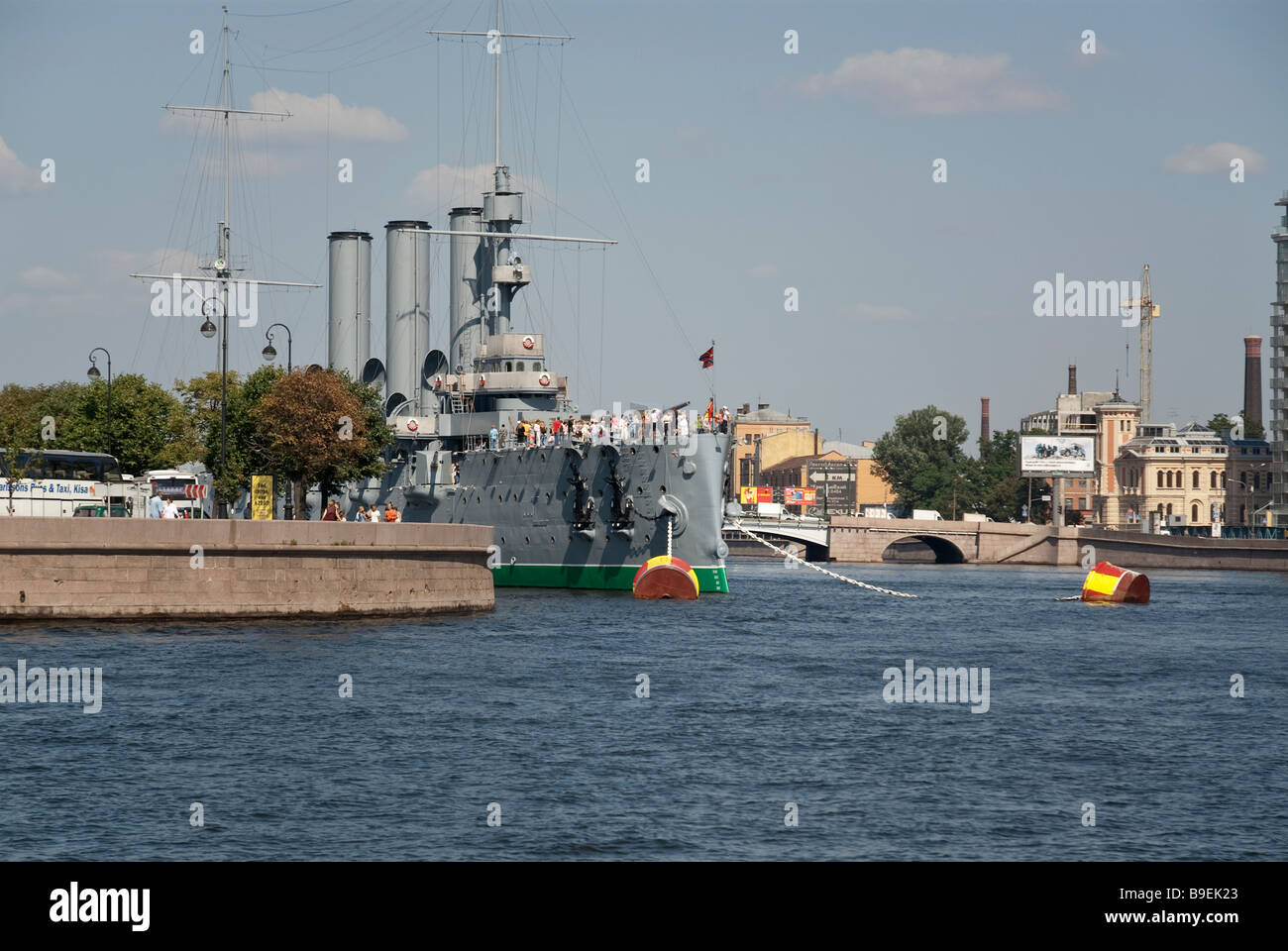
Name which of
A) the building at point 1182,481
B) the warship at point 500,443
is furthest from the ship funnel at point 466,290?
the building at point 1182,481

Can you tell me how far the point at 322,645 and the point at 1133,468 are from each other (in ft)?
476

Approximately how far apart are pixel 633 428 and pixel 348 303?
3025 centimetres

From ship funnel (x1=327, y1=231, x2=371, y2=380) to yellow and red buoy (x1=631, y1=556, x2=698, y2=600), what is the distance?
32.9m

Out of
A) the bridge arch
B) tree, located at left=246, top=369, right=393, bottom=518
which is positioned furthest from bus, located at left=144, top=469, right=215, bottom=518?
the bridge arch

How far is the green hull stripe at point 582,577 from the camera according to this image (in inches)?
2473

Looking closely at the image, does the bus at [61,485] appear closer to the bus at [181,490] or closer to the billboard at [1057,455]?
the bus at [181,490]

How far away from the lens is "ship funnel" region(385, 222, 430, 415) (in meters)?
84.6

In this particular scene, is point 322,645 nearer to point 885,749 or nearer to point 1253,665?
point 885,749

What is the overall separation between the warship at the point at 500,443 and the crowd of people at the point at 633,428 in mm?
117

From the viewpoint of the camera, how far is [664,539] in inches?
2434

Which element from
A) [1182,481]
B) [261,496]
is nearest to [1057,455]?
[1182,481]

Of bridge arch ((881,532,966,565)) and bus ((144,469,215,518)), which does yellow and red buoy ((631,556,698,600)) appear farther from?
bridge arch ((881,532,966,565))

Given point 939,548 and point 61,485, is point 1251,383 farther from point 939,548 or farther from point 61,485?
point 61,485
